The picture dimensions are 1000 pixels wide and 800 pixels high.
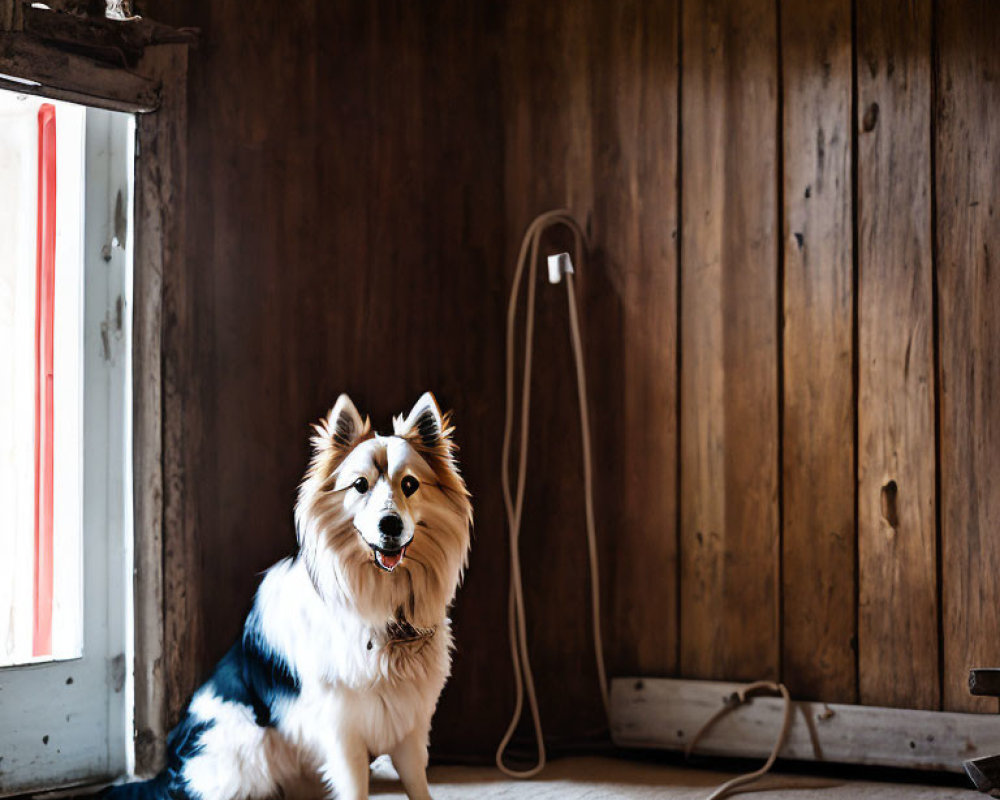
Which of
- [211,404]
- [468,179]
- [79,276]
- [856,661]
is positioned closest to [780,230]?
[468,179]

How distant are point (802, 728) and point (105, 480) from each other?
1.63 m

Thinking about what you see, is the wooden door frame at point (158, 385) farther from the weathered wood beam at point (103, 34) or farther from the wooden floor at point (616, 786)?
the wooden floor at point (616, 786)

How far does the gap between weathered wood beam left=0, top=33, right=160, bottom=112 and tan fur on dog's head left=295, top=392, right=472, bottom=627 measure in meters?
0.83

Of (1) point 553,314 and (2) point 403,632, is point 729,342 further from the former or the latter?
(2) point 403,632

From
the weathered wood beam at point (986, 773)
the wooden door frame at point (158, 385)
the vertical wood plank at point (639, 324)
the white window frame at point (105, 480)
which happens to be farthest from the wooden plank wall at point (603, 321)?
the white window frame at point (105, 480)

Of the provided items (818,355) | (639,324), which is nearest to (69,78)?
(639,324)

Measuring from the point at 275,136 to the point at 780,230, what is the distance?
1196mm

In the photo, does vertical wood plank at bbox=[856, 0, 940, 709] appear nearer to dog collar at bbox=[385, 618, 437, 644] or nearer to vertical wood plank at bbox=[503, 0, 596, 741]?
vertical wood plank at bbox=[503, 0, 596, 741]

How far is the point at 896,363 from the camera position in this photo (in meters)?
2.12

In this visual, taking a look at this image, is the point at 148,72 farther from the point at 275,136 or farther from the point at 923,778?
the point at 923,778

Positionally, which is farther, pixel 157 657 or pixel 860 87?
pixel 860 87

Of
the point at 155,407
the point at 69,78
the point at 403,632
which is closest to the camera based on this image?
the point at 403,632

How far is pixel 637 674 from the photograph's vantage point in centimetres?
230

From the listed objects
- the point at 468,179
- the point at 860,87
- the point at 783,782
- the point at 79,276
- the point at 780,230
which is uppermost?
the point at 860,87
